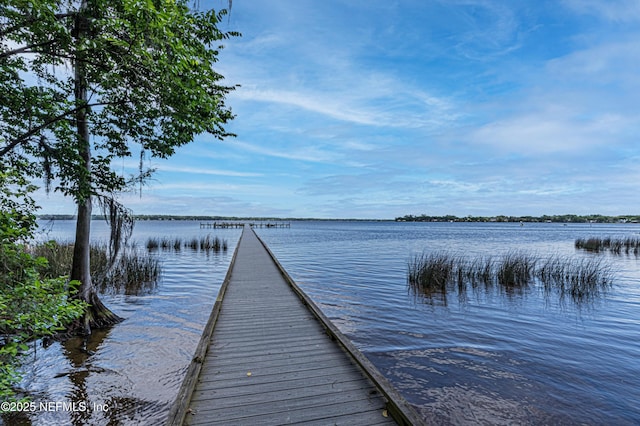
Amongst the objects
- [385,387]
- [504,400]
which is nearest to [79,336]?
[385,387]

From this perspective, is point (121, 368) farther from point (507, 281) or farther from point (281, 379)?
point (507, 281)

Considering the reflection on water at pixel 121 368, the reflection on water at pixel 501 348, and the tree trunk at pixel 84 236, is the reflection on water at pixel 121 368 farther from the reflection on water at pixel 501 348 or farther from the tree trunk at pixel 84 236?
the reflection on water at pixel 501 348

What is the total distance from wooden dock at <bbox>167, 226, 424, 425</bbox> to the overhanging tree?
3.42 m

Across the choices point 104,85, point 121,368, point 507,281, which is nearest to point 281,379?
point 121,368

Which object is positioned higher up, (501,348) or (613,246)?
(613,246)

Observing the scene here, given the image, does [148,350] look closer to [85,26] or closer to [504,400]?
[85,26]

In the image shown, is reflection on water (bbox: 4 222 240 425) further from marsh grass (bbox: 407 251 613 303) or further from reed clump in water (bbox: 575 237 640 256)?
reed clump in water (bbox: 575 237 640 256)

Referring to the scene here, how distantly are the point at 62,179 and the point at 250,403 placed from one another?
4971 millimetres

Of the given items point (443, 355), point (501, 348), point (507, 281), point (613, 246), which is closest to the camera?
point (443, 355)

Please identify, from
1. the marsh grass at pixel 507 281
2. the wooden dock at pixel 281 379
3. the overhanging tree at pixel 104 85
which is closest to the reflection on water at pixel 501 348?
the marsh grass at pixel 507 281

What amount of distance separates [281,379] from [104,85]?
500cm

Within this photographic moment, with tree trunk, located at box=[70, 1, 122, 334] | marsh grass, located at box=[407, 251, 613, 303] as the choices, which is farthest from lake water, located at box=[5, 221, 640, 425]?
→ marsh grass, located at box=[407, 251, 613, 303]

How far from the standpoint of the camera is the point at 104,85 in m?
4.74

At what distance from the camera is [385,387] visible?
3369 millimetres
